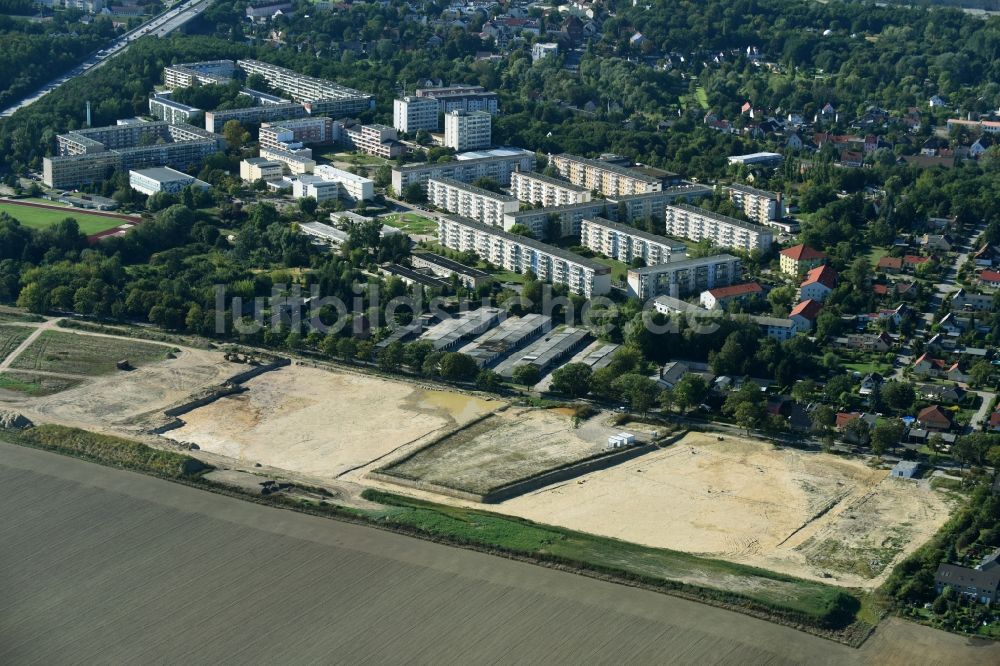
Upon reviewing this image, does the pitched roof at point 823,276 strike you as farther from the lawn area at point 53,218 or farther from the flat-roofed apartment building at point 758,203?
the lawn area at point 53,218

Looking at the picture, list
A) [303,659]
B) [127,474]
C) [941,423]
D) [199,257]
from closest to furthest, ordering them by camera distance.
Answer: [303,659] → [127,474] → [941,423] → [199,257]

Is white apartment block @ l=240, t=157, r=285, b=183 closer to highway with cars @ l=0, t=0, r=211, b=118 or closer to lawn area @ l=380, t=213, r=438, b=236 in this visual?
lawn area @ l=380, t=213, r=438, b=236

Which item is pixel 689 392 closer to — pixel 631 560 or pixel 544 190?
pixel 631 560

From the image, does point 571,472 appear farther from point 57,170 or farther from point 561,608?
point 57,170

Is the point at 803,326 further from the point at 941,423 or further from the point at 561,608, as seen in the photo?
the point at 561,608

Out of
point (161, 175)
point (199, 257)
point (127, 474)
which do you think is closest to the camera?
point (127, 474)

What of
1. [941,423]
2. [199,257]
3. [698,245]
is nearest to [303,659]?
[941,423]

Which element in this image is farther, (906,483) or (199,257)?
(199,257)
